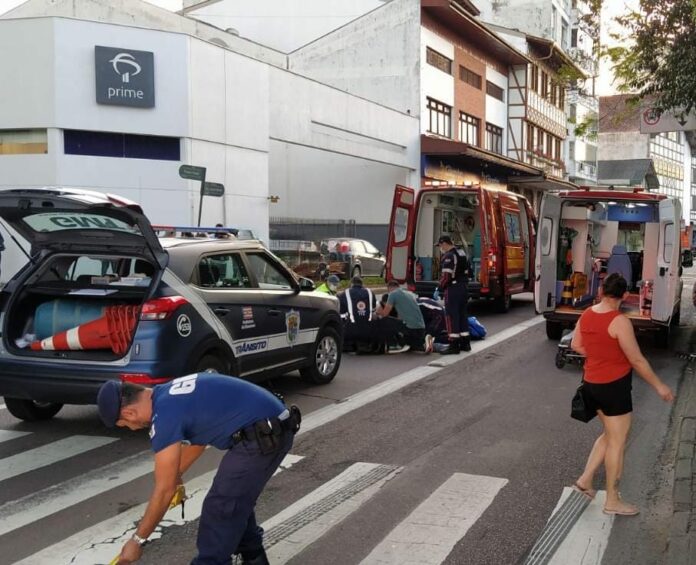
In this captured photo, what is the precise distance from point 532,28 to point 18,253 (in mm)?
39804

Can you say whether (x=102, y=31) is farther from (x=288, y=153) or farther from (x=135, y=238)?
(x=135, y=238)

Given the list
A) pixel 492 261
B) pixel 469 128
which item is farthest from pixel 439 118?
pixel 492 261

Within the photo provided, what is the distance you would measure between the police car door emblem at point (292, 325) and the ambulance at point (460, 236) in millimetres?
7189

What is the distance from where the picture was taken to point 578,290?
12.5 meters

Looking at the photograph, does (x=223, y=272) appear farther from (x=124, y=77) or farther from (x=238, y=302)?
(x=124, y=77)

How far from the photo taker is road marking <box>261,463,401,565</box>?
14.0ft

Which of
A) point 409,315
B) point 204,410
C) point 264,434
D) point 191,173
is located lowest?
point 409,315

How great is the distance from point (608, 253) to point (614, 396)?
943 cm

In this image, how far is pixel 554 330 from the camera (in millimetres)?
12125

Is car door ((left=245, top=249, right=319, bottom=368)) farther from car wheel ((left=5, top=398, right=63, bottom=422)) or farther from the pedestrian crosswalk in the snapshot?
car wheel ((left=5, top=398, right=63, bottom=422))

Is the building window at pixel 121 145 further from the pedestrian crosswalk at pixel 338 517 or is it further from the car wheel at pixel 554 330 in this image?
the pedestrian crosswalk at pixel 338 517

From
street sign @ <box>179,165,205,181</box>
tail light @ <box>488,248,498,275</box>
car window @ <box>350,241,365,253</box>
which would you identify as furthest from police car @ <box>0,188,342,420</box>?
car window @ <box>350,241,365,253</box>

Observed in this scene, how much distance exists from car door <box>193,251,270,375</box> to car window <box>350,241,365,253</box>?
17859mm

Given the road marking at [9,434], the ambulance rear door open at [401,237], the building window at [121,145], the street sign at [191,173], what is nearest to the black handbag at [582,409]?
the road marking at [9,434]
